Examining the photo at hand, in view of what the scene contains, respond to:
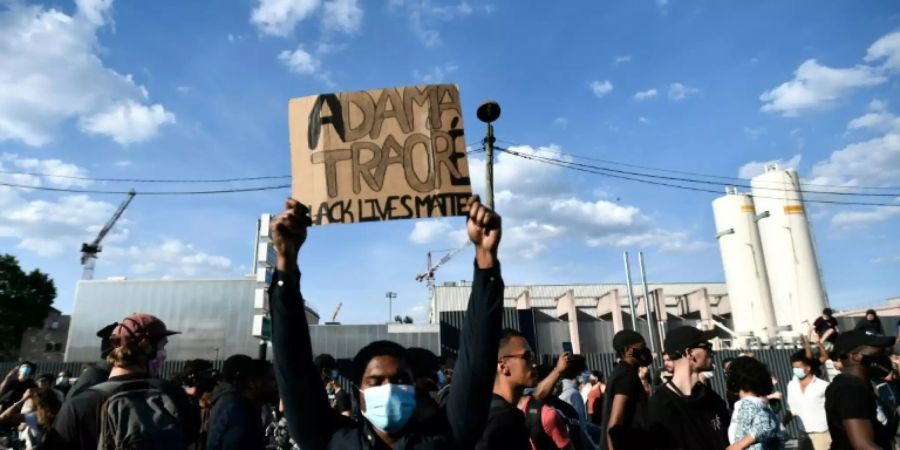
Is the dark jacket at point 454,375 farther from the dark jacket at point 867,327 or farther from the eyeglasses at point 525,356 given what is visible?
the dark jacket at point 867,327

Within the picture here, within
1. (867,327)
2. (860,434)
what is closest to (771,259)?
(867,327)

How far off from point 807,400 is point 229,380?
5896mm

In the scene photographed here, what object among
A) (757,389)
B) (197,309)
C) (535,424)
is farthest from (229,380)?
(197,309)

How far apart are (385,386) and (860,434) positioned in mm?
3329

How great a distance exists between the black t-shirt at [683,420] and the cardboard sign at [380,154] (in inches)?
76.5

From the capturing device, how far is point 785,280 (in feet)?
98.8

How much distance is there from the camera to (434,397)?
356 cm

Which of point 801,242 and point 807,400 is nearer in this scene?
point 807,400

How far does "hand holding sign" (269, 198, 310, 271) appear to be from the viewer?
1.83 metres

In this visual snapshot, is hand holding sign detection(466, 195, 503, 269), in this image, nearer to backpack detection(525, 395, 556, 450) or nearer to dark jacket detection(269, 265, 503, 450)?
dark jacket detection(269, 265, 503, 450)

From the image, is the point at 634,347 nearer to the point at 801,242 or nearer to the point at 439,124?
the point at 439,124

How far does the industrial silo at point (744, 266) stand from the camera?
31.3 metres

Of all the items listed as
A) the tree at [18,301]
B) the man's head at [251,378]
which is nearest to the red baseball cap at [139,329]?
the man's head at [251,378]

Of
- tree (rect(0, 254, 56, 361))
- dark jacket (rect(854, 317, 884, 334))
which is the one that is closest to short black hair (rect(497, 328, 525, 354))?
dark jacket (rect(854, 317, 884, 334))
